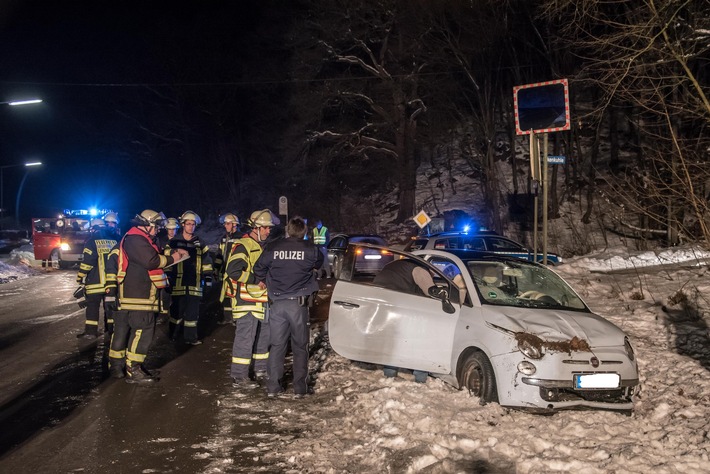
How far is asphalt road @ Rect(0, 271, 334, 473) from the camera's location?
5.54 metres

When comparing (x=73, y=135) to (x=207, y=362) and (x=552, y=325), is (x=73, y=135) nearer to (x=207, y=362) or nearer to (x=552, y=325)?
(x=207, y=362)

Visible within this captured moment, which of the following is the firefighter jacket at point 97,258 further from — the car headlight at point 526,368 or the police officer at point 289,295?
the car headlight at point 526,368

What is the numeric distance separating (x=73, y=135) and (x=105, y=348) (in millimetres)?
50846

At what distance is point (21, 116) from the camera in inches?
2406

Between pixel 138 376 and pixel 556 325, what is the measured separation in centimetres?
489

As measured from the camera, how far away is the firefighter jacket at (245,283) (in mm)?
7875

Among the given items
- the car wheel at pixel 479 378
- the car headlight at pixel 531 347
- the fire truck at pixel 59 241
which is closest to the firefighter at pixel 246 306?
the car wheel at pixel 479 378

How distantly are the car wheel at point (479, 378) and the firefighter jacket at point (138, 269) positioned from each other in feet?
12.7

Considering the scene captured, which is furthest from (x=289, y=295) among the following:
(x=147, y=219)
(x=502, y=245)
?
(x=502, y=245)

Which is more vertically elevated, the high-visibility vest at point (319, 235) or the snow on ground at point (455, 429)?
the high-visibility vest at point (319, 235)

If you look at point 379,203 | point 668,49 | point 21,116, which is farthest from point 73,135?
point 668,49

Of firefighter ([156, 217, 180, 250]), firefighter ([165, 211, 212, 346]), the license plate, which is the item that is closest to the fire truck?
firefighter ([156, 217, 180, 250])

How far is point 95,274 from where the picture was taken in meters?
10.5

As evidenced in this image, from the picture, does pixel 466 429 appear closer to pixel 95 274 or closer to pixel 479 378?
pixel 479 378
